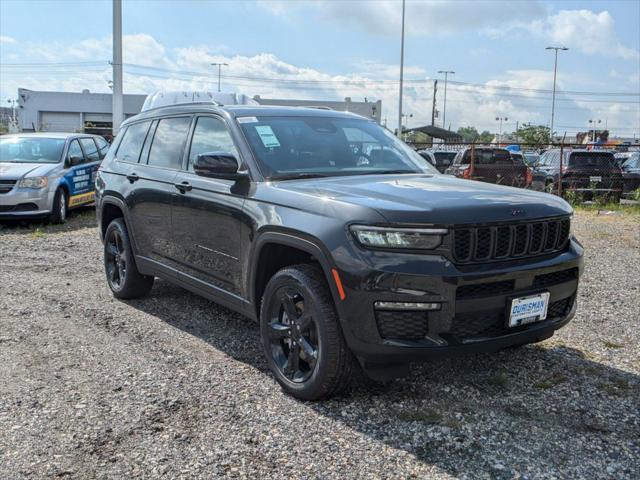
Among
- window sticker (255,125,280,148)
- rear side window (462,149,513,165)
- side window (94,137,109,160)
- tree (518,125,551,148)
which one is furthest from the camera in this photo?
tree (518,125,551,148)

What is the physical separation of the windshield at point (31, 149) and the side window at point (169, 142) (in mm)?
7426

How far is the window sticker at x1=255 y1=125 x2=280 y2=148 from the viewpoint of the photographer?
4551mm

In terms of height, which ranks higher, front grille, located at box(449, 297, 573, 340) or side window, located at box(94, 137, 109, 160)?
side window, located at box(94, 137, 109, 160)

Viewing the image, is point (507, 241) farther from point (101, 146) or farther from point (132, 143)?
point (101, 146)

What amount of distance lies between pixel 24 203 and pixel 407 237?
9767 millimetres

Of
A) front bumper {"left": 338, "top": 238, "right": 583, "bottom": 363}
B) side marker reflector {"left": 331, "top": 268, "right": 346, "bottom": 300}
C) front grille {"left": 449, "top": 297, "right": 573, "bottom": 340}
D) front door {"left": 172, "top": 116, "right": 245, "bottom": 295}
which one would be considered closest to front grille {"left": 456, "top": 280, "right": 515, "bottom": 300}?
front bumper {"left": 338, "top": 238, "right": 583, "bottom": 363}

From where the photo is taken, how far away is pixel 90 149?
13344 mm

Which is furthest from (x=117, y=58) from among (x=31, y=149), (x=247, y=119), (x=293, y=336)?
(x=293, y=336)

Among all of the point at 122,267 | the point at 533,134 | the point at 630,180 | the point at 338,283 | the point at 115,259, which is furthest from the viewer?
the point at 533,134

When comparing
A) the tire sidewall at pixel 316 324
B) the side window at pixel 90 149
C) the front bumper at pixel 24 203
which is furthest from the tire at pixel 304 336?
the side window at pixel 90 149

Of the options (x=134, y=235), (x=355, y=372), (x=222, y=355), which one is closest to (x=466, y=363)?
(x=355, y=372)

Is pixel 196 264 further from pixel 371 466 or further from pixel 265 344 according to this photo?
pixel 371 466

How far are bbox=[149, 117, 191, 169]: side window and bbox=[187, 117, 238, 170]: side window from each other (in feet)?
0.58

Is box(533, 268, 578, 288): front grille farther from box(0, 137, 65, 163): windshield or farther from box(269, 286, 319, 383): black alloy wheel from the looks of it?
box(0, 137, 65, 163): windshield
